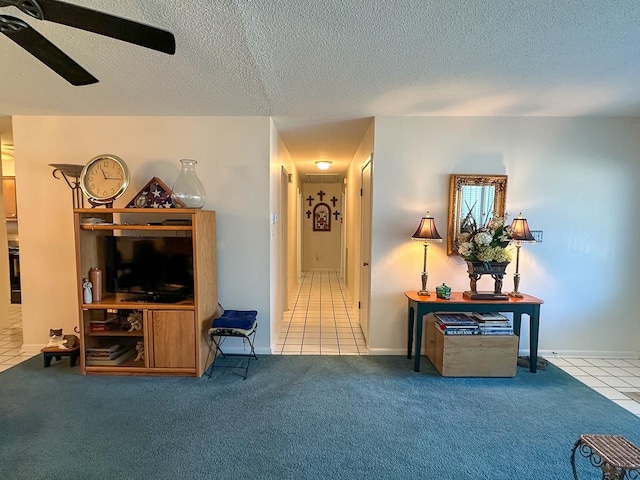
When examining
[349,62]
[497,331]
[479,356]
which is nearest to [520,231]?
[497,331]

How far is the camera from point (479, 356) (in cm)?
268

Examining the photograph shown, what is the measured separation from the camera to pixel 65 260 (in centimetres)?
311

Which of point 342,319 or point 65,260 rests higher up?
point 65,260

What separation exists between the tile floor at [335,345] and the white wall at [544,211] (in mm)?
226

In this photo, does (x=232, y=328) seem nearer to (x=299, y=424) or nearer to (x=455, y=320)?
(x=299, y=424)

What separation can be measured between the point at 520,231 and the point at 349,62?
83.1 inches

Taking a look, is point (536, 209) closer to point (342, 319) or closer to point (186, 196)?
point (342, 319)

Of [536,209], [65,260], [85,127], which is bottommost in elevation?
[65,260]

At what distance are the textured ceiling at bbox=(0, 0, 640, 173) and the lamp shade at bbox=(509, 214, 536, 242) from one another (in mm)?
1001

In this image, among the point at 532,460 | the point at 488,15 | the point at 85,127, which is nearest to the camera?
the point at 488,15

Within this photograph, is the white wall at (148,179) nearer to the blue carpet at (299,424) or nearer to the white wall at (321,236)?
the blue carpet at (299,424)

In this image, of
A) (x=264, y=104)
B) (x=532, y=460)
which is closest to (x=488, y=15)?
(x=264, y=104)

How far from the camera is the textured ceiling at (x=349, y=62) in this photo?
1.50 m

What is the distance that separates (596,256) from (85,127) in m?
5.14
